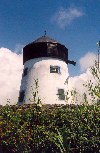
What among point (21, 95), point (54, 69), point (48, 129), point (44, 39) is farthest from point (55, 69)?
point (48, 129)

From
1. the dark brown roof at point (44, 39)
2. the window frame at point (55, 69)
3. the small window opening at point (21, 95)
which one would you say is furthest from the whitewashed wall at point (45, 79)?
the dark brown roof at point (44, 39)

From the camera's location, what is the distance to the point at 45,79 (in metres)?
29.0

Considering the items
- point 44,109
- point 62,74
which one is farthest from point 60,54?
point 44,109

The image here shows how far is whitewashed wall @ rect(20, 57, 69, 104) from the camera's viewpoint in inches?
1094

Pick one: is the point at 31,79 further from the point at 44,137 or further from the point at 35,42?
the point at 44,137

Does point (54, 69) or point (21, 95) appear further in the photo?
point (54, 69)

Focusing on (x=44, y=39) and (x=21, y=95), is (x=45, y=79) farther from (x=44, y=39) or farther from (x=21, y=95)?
(x=44, y=39)

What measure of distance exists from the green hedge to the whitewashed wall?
1254cm

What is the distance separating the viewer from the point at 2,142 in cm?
1362

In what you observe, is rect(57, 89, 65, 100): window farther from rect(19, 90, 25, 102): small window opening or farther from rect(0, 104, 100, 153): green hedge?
rect(0, 104, 100, 153): green hedge

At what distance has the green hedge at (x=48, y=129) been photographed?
12.4 meters

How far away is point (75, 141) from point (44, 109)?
9.94ft

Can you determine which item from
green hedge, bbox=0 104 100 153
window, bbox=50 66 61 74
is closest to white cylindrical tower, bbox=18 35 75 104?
window, bbox=50 66 61 74

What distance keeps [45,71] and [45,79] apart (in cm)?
111
